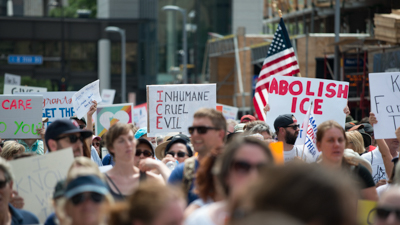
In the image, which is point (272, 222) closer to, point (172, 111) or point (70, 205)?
point (70, 205)

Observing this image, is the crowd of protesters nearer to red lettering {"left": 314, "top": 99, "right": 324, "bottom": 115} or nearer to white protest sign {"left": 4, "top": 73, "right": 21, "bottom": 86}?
red lettering {"left": 314, "top": 99, "right": 324, "bottom": 115}

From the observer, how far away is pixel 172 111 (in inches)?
348

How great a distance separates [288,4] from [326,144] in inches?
1005

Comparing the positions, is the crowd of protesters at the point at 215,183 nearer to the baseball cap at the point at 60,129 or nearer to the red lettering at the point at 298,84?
the baseball cap at the point at 60,129

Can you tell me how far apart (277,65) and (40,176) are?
6.75 meters

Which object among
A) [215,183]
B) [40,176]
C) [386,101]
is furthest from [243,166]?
[386,101]

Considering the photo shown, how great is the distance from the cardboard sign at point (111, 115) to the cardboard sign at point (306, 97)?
11.3 feet

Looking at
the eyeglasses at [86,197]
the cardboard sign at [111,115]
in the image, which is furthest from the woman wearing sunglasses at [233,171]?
the cardboard sign at [111,115]

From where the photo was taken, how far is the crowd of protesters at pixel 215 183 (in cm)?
175

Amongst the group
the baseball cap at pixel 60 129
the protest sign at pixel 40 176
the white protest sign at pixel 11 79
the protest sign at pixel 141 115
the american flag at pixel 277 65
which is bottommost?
the protest sign at pixel 141 115

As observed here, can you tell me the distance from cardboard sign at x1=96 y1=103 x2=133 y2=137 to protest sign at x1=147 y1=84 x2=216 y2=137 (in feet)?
7.91

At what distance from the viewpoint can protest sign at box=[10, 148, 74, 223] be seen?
4.59 m

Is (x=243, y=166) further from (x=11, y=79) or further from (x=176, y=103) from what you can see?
(x=11, y=79)

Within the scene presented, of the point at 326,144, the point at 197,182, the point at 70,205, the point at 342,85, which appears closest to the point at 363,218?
the point at 326,144
